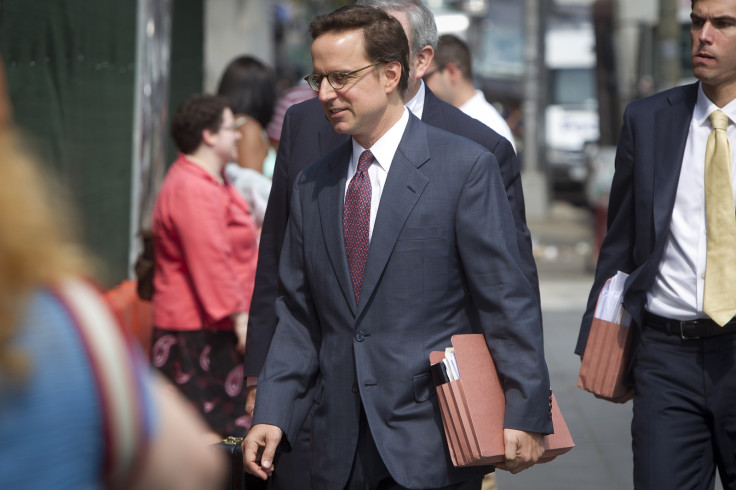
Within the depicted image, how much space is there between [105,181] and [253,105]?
3.84 feet

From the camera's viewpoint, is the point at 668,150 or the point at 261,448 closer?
the point at 261,448

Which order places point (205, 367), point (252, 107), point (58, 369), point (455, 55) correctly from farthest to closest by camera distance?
1. point (252, 107)
2. point (455, 55)
3. point (205, 367)
4. point (58, 369)

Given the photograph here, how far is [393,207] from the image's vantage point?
3439mm

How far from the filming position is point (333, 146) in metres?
4.22

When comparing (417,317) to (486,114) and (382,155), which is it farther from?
(486,114)

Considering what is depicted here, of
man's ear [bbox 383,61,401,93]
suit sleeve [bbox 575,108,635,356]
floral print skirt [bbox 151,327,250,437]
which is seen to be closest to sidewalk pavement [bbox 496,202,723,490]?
floral print skirt [bbox 151,327,250,437]

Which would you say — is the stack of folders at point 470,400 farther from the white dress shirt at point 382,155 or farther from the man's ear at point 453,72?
the man's ear at point 453,72

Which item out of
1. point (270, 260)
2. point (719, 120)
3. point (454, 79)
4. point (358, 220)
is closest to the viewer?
point (358, 220)

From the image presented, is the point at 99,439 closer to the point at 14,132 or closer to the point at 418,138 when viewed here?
the point at 14,132

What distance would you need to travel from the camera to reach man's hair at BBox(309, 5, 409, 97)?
3557 millimetres

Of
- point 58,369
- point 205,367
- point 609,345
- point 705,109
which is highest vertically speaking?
point 705,109

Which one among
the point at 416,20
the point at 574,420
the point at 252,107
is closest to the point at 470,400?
the point at 416,20

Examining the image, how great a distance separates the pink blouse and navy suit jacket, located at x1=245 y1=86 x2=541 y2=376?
1487 millimetres

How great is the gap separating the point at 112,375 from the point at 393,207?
2121 millimetres
